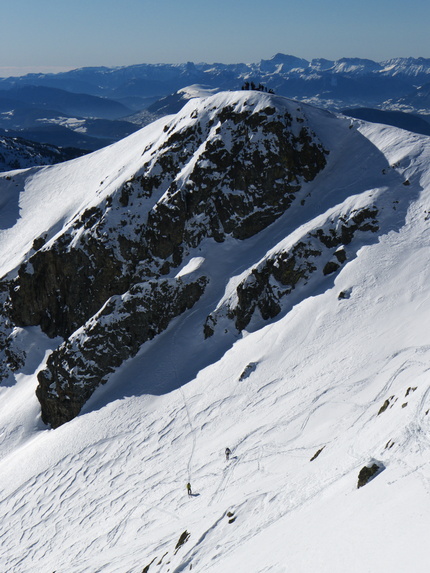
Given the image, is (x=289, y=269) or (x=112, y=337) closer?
(x=289, y=269)

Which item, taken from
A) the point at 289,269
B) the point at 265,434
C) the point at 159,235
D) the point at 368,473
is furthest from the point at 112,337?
the point at 368,473

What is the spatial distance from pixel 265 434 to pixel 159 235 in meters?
26.8

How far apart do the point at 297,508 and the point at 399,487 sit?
559 centimetres

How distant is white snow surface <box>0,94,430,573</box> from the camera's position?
57.7 feet

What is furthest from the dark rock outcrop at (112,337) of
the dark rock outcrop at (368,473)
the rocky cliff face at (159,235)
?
the dark rock outcrop at (368,473)

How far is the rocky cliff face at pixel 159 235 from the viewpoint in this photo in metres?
47.5

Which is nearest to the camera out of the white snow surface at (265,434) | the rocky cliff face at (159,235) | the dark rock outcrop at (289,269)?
the white snow surface at (265,434)

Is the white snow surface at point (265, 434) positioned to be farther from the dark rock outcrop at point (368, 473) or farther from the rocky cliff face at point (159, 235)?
the rocky cliff face at point (159, 235)

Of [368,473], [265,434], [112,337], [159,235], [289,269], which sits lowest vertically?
[265,434]

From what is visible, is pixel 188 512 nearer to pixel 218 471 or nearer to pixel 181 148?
pixel 218 471

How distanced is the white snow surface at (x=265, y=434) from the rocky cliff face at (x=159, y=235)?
196 cm

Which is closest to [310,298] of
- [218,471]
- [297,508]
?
[218,471]

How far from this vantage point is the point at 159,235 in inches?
2053

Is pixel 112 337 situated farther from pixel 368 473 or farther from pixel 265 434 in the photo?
pixel 368 473
